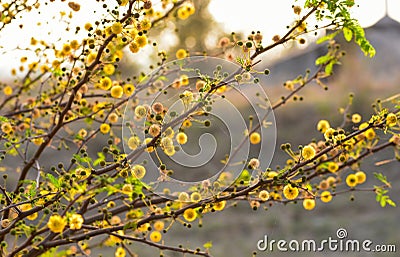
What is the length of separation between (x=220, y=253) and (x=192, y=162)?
2.61 metres

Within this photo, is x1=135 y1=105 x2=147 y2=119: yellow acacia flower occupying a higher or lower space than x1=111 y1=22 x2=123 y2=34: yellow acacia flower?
lower

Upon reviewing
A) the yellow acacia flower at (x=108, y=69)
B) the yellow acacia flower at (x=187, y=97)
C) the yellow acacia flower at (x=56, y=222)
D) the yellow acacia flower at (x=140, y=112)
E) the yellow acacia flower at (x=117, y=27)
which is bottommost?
the yellow acacia flower at (x=56, y=222)

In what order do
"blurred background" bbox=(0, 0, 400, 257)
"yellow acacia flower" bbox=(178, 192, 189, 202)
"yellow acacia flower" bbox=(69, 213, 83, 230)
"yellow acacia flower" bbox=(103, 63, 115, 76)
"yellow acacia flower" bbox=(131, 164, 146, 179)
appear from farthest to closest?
"blurred background" bbox=(0, 0, 400, 257) < "yellow acacia flower" bbox=(103, 63, 115, 76) < "yellow acacia flower" bbox=(178, 192, 189, 202) < "yellow acacia flower" bbox=(131, 164, 146, 179) < "yellow acacia flower" bbox=(69, 213, 83, 230)

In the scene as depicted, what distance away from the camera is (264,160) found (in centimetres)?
98

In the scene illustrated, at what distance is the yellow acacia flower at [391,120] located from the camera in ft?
2.56

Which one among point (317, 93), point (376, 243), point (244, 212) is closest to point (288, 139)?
point (317, 93)

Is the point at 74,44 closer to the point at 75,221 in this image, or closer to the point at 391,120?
the point at 75,221

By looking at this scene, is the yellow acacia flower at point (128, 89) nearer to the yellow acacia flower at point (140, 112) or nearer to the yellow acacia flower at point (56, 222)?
the yellow acacia flower at point (140, 112)

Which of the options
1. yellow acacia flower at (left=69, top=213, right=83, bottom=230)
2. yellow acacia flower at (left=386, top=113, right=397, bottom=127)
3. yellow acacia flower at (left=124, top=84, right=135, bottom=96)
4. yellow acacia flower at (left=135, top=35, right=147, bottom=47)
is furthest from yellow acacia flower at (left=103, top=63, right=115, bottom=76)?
yellow acacia flower at (left=386, top=113, right=397, bottom=127)

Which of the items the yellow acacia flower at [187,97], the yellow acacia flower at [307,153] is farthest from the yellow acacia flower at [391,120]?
the yellow acacia flower at [187,97]

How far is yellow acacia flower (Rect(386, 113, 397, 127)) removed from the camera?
0.78 meters

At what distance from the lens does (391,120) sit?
31.0 inches

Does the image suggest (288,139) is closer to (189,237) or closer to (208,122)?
(189,237)

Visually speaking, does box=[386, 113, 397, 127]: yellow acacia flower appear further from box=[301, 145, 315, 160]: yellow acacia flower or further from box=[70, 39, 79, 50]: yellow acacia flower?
box=[70, 39, 79, 50]: yellow acacia flower
